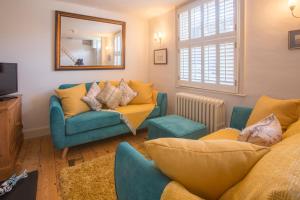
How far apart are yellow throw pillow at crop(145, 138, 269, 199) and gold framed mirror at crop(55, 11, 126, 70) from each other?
3143 millimetres

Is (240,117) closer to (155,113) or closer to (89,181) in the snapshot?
(155,113)

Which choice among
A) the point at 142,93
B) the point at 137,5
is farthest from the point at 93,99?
the point at 137,5

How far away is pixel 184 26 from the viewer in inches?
132

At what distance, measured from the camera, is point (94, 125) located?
8.97 ft

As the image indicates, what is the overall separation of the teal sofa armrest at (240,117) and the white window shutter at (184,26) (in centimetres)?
174

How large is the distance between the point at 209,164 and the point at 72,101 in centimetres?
254

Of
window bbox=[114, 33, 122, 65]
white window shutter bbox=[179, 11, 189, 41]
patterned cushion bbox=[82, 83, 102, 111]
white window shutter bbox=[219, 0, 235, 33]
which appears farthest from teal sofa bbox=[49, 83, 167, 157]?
white window shutter bbox=[219, 0, 235, 33]

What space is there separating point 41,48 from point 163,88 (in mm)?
2433

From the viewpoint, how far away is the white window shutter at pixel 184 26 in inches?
129

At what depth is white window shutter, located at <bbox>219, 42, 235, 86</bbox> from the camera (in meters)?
2.58

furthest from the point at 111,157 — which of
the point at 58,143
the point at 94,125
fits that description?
the point at 58,143

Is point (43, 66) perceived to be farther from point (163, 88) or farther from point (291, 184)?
point (291, 184)

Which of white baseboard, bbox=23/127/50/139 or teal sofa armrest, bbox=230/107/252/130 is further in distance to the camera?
white baseboard, bbox=23/127/50/139

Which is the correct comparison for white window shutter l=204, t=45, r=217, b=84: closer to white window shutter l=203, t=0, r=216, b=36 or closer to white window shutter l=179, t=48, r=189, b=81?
white window shutter l=203, t=0, r=216, b=36
